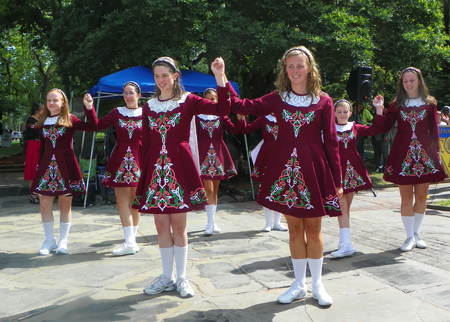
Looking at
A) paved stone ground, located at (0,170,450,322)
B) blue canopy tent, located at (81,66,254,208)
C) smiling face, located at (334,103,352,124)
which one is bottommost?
paved stone ground, located at (0,170,450,322)

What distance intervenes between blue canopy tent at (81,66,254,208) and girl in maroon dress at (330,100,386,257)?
4607 mm

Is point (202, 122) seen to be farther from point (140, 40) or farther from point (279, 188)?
point (140, 40)

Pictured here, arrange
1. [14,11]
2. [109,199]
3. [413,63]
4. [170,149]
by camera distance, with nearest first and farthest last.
Result: [170,149], [109,199], [413,63], [14,11]

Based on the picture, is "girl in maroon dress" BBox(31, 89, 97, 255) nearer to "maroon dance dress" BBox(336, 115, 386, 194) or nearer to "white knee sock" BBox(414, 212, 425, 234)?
"maroon dance dress" BBox(336, 115, 386, 194)

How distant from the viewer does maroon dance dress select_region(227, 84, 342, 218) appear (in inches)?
146

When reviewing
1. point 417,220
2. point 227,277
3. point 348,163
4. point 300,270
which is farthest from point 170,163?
point 417,220

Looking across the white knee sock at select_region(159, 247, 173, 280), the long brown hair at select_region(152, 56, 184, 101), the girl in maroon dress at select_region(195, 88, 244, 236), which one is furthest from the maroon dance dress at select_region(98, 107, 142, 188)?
the white knee sock at select_region(159, 247, 173, 280)

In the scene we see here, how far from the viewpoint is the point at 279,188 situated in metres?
3.78

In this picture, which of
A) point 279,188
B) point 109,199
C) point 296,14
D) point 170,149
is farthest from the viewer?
point 296,14

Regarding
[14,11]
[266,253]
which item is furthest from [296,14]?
[14,11]

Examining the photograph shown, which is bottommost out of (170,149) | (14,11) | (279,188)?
(279,188)

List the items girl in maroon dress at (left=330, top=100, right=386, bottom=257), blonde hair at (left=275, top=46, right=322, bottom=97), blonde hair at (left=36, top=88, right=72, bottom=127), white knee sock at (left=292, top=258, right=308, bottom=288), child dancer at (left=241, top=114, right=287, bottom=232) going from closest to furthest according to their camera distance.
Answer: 1. blonde hair at (left=275, top=46, right=322, bottom=97)
2. white knee sock at (left=292, top=258, right=308, bottom=288)
3. girl in maroon dress at (left=330, top=100, right=386, bottom=257)
4. blonde hair at (left=36, top=88, right=72, bottom=127)
5. child dancer at (left=241, top=114, right=287, bottom=232)

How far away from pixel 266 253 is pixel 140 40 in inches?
289

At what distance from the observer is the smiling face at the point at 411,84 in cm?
547
